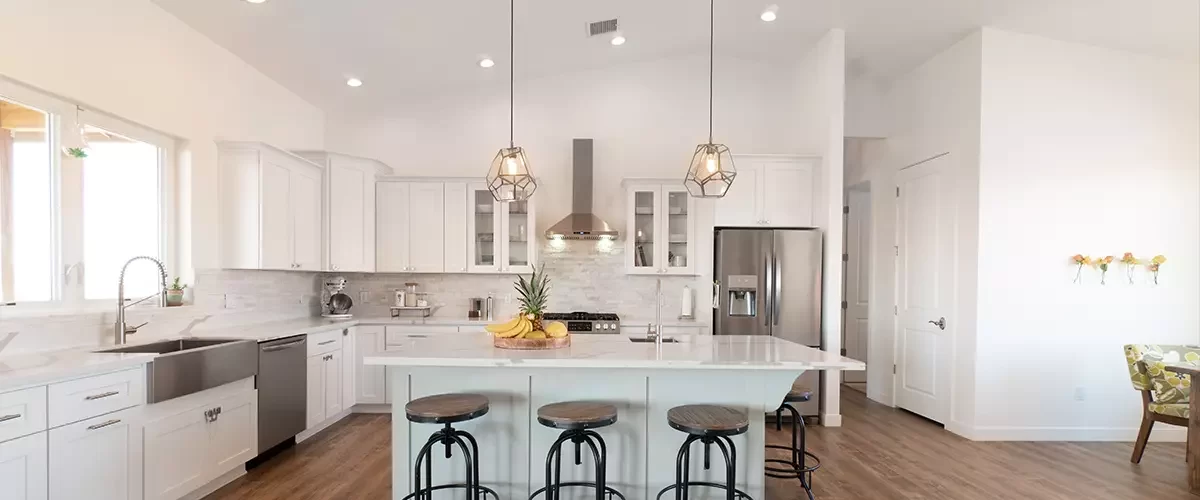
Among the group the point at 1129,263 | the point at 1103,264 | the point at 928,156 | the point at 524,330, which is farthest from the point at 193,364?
the point at 1129,263

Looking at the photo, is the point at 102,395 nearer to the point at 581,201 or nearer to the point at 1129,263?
the point at 581,201

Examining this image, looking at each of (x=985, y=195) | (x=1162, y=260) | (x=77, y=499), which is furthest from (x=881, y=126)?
(x=77, y=499)

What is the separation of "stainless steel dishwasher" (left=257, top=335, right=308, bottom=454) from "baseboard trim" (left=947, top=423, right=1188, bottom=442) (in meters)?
5.15

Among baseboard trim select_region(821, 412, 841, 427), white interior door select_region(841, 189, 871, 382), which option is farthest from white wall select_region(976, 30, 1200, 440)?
white interior door select_region(841, 189, 871, 382)

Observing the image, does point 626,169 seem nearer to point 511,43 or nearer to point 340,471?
point 511,43

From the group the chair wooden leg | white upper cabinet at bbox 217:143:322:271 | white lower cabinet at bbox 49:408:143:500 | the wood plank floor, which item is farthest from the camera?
white upper cabinet at bbox 217:143:322:271

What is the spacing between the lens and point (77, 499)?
2479mm

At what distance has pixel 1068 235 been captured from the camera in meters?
4.61

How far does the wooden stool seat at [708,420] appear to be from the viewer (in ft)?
8.38

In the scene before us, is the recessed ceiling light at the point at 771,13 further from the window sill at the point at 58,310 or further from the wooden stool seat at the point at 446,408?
the window sill at the point at 58,310

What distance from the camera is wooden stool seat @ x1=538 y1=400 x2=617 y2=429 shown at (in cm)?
257

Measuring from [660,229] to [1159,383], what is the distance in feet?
12.4

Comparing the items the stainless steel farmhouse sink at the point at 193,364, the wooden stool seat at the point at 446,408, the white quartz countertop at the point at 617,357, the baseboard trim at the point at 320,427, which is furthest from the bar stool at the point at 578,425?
the baseboard trim at the point at 320,427

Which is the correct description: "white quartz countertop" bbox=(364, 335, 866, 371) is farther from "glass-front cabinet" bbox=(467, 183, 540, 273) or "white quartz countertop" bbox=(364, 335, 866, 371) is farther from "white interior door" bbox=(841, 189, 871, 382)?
"white interior door" bbox=(841, 189, 871, 382)
